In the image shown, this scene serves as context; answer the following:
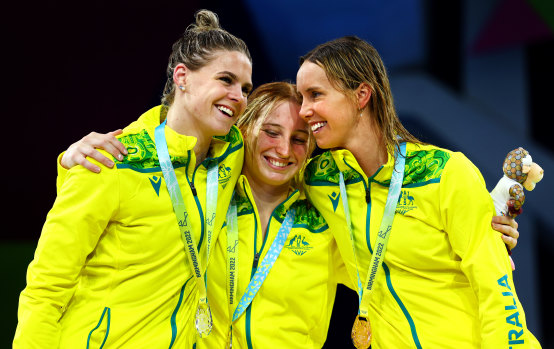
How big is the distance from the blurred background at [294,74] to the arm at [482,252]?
2094 millimetres

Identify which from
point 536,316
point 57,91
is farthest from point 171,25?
point 536,316

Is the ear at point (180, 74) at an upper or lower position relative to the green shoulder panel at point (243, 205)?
upper

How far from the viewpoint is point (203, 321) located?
229 centimetres

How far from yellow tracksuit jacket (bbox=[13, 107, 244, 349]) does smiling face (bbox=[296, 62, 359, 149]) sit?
58cm

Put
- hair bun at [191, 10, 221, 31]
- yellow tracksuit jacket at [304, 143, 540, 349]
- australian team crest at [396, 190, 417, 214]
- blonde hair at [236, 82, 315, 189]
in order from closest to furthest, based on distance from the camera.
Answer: yellow tracksuit jacket at [304, 143, 540, 349], australian team crest at [396, 190, 417, 214], hair bun at [191, 10, 221, 31], blonde hair at [236, 82, 315, 189]

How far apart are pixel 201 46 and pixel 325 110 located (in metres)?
0.63

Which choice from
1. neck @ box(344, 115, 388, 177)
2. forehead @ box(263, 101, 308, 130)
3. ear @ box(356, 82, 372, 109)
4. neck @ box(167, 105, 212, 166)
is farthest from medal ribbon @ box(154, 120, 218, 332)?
ear @ box(356, 82, 372, 109)

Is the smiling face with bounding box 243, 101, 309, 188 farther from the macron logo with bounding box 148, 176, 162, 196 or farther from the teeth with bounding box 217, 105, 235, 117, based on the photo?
the macron logo with bounding box 148, 176, 162, 196

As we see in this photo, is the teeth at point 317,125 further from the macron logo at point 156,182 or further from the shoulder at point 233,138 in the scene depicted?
the macron logo at point 156,182

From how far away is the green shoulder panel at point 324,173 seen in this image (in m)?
2.48

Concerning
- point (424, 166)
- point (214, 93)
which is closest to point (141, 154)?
point (214, 93)

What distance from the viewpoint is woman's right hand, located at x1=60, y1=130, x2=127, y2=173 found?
6.69 feet

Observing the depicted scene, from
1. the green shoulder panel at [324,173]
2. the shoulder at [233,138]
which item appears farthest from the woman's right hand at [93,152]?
the green shoulder panel at [324,173]

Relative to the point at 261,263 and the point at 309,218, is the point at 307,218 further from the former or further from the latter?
the point at 261,263
